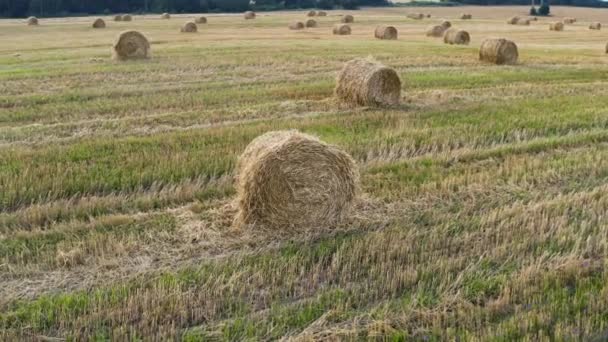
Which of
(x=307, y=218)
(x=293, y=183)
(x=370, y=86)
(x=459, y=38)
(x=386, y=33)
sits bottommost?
(x=307, y=218)

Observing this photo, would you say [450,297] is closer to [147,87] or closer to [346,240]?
[346,240]

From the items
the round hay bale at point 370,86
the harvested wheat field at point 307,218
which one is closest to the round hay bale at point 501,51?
the harvested wheat field at point 307,218

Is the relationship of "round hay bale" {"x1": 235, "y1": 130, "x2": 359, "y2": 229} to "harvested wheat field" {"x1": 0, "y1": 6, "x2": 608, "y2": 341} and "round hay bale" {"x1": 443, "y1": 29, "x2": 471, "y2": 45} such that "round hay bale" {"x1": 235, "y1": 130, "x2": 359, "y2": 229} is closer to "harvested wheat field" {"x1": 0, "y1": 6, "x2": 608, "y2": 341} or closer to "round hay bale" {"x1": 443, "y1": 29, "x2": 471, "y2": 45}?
"harvested wheat field" {"x1": 0, "y1": 6, "x2": 608, "y2": 341}

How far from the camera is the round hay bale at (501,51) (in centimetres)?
1984

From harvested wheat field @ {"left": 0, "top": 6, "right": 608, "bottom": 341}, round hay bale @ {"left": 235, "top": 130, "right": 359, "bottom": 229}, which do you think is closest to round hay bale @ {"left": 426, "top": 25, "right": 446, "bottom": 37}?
harvested wheat field @ {"left": 0, "top": 6, "right": 608, "bottom": 341}

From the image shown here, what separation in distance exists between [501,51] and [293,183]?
14.8 meters

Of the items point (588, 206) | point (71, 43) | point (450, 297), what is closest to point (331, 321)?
point (450, 297)

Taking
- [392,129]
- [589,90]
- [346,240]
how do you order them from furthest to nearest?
[589,90] < [392,129] < [346,240]

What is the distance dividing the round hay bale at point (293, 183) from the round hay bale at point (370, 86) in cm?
563

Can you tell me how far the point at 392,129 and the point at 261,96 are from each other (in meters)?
3.98

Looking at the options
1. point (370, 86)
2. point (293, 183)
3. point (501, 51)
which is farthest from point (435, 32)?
point (293, 183)

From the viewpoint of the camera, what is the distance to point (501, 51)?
19.9m

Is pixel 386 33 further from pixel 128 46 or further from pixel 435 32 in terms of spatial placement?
pixel 128 46

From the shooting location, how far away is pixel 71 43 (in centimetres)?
2919
